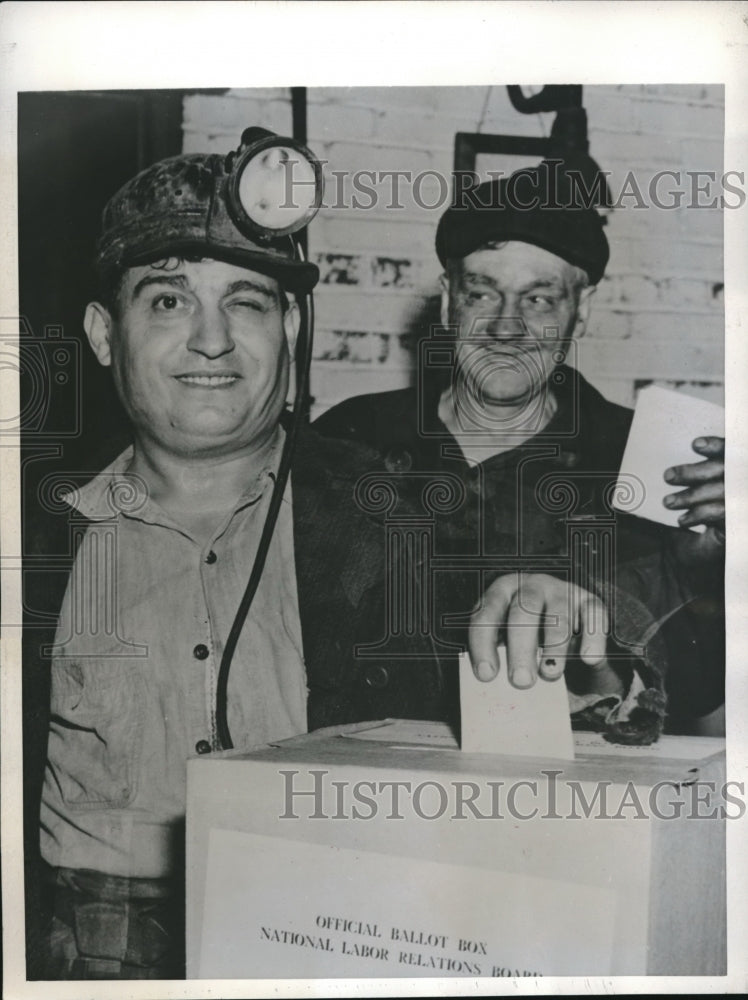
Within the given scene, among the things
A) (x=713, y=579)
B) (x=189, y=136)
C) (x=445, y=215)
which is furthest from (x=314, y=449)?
(x=713, y=579)

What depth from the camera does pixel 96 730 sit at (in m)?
1.76

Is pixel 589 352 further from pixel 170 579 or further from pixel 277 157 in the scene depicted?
pixel 170 579

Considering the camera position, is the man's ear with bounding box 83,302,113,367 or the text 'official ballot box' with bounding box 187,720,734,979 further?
the man's ear with bounding box 83,302,113,367

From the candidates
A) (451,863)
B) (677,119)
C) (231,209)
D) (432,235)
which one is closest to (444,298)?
(432,235)

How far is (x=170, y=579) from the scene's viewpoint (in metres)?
1.76

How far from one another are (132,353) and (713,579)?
1.00 m

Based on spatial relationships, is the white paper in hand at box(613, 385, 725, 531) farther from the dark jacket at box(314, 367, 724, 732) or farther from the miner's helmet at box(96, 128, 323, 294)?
the miner's helmet at box(96, 128, 323, 294)

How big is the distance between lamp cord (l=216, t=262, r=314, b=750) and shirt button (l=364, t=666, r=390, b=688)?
0.22 metres

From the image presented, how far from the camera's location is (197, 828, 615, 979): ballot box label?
66.3 inches

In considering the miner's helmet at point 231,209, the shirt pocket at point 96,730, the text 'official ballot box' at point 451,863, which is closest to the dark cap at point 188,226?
the miner's helmet at point 231,209

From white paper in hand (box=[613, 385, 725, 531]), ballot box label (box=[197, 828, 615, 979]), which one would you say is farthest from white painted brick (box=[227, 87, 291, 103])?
ballot box label (box=[197, 828, 615, 979])

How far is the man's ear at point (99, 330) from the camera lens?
1.78 m

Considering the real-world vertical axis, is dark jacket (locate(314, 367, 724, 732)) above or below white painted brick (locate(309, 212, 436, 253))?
below
